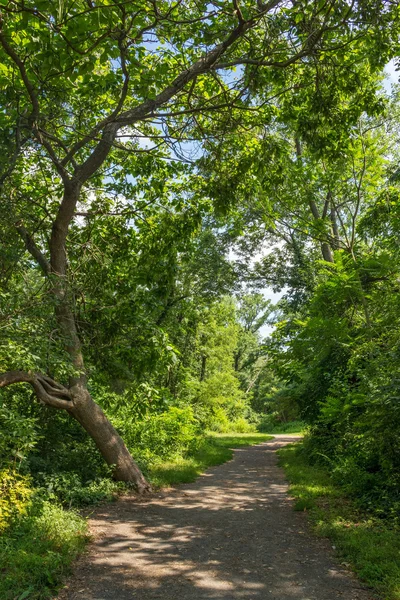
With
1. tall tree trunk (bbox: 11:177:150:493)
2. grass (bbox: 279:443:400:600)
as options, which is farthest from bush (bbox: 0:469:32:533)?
grass (bbox: 279:443:400:600)

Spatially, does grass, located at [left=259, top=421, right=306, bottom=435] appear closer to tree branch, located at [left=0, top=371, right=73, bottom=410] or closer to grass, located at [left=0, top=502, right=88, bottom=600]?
tree branch, located at [left=0, top=371, right=73, bottom=410]

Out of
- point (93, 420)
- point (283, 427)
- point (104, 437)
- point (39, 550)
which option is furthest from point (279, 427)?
point (39, 550)

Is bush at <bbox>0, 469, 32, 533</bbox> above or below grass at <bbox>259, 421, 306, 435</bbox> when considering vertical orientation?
above

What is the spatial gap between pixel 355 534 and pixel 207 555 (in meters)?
1.98

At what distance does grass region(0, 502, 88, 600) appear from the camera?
4.22 meters

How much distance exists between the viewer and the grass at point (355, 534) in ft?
15.5

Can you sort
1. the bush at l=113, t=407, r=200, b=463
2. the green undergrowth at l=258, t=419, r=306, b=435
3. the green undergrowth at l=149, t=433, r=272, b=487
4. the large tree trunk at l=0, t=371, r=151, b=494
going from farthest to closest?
the green undergrowth at l=258, t=419, r=306, b=435, the bush at l=113, t=407, r=200, b=463, the green undergrowth at l=149, t=433, r=272, b=487, the large tree trunk at l=0, t=371, r=151, b=494

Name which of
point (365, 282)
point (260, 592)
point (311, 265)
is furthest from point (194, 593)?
point (311, 265)

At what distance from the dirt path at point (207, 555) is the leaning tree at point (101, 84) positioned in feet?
6.26

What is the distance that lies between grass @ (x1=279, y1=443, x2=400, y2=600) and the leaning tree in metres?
3.47

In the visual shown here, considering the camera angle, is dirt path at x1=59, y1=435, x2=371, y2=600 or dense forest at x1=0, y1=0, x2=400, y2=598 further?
dense forest at x1=0, y1=0, x2=400, y2=598

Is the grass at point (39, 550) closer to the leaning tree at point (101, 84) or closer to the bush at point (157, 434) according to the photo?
the leaning tree at point (101, 84)

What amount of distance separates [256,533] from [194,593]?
2421 mm

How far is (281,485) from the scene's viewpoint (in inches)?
421
